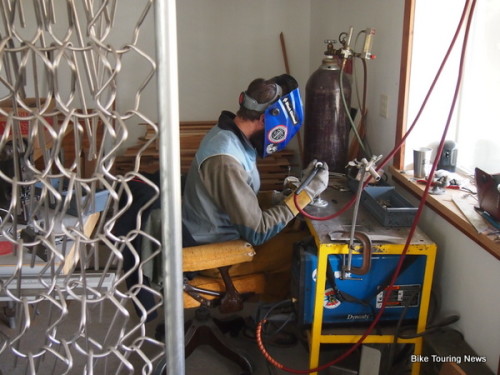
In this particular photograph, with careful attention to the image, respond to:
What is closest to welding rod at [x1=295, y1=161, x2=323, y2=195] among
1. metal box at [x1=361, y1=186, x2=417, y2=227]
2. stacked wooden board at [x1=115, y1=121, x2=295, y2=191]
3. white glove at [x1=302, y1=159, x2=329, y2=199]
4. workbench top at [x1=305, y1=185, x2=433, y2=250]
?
white glove at [x1=302, y1=159, x2=329, y2=199]

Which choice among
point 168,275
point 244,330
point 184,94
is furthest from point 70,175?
point 184,94

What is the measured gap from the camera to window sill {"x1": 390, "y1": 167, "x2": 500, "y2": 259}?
1.62 m

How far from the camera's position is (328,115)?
2.57 metres

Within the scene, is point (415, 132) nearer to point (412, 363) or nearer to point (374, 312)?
point (374, 312)

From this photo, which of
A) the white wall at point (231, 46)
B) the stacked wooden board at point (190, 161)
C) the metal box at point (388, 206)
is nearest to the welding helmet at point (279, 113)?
the metal box at point (388, 206)

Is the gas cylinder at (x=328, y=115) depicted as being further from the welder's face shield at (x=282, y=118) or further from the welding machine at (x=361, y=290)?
the welding machine at (x=361, y=290)

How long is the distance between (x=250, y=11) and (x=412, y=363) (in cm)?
321

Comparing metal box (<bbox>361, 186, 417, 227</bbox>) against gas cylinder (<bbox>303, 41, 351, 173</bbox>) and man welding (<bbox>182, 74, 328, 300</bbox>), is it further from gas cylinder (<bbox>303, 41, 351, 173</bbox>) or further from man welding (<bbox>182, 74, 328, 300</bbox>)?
gas cylinder (<bbox>303, 41, 351, 173</bbox>)

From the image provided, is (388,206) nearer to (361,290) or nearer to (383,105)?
(361,290)

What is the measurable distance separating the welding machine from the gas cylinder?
776mm

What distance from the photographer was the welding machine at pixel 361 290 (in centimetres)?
189

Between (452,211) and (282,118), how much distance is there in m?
0.76

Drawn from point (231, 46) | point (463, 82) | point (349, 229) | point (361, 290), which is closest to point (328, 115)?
point (463, 82)

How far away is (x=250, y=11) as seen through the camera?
14.0 ft
